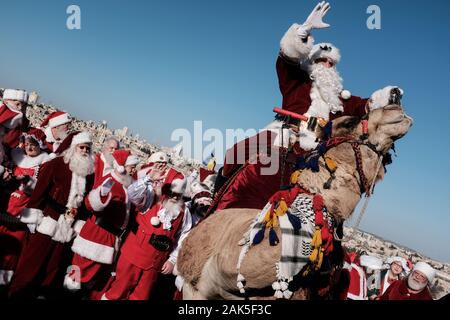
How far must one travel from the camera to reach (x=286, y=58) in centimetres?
413

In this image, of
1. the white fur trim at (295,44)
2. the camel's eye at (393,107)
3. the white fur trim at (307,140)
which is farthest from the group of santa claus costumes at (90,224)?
the camel's eye at (393,107)

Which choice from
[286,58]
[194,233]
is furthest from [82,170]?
[286,58]

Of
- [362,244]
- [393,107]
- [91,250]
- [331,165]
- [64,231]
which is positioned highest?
[393,107]

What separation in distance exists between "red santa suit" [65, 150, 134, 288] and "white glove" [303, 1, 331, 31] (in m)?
3.49

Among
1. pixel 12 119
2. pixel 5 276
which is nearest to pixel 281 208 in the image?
pixel 12 119

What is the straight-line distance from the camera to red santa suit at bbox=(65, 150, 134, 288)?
5.18 m

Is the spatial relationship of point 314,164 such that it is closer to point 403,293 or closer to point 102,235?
point 102,235

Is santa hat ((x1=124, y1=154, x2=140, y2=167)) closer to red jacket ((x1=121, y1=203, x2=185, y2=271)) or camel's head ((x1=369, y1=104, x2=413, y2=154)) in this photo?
red jacket ((x1=121, y1=203, x2=185, y2=271))

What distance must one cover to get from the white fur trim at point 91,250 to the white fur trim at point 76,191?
526mm

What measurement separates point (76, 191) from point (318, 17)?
168 inches

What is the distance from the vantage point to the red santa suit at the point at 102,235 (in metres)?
5.18

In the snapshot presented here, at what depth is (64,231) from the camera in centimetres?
525

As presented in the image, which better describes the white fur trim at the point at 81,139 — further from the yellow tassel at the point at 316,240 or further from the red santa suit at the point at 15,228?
the yellow tassel at the point at 316,240

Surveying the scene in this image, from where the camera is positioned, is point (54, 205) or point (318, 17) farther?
point (54, 205)
